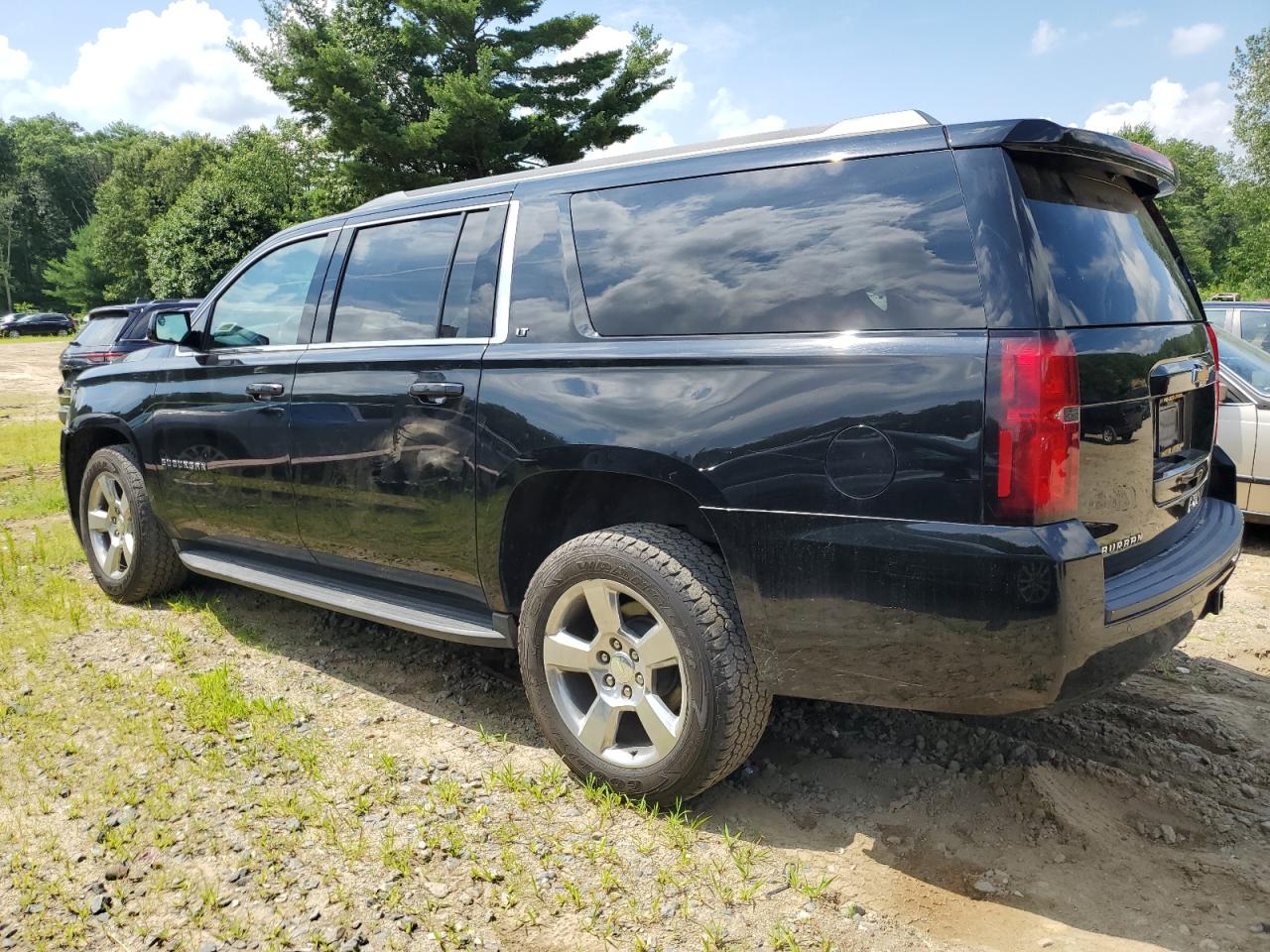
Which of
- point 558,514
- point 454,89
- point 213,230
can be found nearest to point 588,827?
point 558,514

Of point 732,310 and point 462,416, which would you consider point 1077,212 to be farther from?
point 462,416

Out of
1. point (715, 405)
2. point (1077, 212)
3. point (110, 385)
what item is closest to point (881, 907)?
point (715, 405)

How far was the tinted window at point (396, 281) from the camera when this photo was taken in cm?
354

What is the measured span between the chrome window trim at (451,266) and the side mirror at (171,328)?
102 centimetres

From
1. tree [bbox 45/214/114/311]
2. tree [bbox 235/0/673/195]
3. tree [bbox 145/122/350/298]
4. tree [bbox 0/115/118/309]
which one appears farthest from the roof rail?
tree [bbox 0/115/118/309]

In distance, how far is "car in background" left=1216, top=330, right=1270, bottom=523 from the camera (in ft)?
19.1

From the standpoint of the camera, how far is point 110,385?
504 centimetres

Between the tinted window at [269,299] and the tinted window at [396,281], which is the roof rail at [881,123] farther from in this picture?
the tinted window at [269,299]

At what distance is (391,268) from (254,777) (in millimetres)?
1982

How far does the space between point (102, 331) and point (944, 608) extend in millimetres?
11791

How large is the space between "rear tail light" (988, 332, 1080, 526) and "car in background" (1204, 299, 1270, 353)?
582 cm

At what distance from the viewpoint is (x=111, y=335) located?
36.7 ft

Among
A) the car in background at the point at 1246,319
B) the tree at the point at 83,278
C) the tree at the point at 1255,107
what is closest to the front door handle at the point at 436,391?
the car in background at the point at 1246,319

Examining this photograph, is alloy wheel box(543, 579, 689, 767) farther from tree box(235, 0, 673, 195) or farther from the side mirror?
tree box(235, 0, 673, 195)
